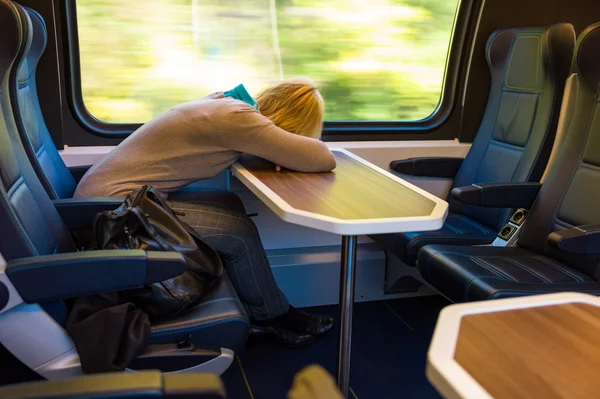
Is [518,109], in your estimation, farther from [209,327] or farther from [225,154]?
[209,327]

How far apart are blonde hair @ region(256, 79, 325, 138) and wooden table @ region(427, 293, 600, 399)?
131cm

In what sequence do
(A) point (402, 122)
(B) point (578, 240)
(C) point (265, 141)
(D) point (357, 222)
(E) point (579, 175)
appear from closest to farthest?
1. (D) point (357, 222)
2. (B) point (578, 240)
3. (C) point (265, 141)
4. (E) point (579, 175)
5. (A) point (402, 122)

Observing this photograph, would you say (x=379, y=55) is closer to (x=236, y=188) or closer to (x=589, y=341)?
(x=236, y=188)

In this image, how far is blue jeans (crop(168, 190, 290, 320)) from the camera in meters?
2.13

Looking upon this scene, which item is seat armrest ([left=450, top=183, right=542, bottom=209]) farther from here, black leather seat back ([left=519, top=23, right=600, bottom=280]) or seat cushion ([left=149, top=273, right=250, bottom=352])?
seat cushion ([left=149, top=273, right=250, bottom=352])

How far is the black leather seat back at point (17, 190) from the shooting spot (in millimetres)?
1475

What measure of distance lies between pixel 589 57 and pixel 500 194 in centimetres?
62

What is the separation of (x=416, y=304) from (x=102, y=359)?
1923 mm

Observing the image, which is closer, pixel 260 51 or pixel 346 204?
pixel 346 204

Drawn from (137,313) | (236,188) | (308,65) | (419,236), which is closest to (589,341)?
(137,313)

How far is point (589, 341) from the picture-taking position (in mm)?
1045

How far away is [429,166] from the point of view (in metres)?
3.14

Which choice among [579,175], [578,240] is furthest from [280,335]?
[579,175]

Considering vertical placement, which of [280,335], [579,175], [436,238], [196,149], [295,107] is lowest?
[280,335]
